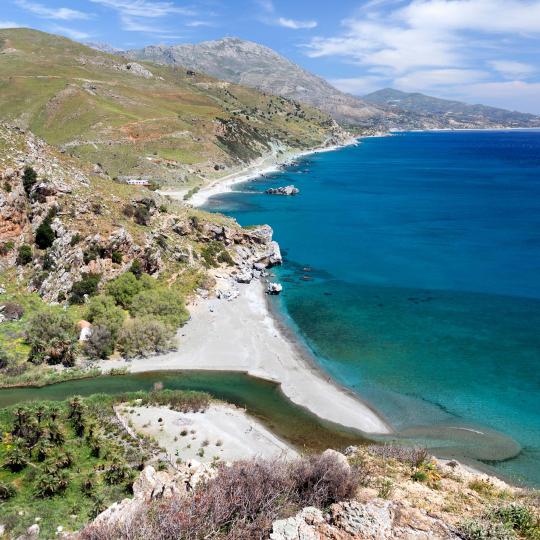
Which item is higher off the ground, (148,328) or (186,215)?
(186,215)

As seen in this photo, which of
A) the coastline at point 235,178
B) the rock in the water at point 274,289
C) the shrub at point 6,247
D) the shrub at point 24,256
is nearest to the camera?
the shrub at point 6,247

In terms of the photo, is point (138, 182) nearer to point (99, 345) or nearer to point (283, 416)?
point (99, 345)

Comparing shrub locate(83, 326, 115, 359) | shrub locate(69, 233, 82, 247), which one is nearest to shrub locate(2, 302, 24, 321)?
shrub locate(83, 326, 115, 359)

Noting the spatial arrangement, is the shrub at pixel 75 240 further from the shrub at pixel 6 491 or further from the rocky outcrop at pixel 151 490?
the rocky outcrop at pixel 151 490

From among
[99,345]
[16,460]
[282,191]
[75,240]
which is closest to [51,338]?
[99,345]

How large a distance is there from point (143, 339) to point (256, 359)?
37.8 feet

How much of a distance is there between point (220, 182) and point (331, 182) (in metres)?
41.5

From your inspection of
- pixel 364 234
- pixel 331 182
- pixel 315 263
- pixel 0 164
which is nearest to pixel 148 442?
pixel 0 164

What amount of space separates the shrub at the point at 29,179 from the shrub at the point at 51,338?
20521 mm

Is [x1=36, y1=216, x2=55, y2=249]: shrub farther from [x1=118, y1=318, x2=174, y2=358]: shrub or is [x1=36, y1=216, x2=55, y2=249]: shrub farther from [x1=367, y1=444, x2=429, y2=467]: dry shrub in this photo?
[x1=367, y1=444, x2=429, y2=467]: dry shrub

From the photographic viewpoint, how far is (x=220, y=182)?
138625 millimetres

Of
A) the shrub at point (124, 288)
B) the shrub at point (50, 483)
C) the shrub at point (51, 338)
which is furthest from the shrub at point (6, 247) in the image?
the shrub at point (50, 483)

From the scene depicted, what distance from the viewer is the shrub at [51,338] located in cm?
3966

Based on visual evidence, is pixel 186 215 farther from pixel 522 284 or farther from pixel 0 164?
pixel 522 284
